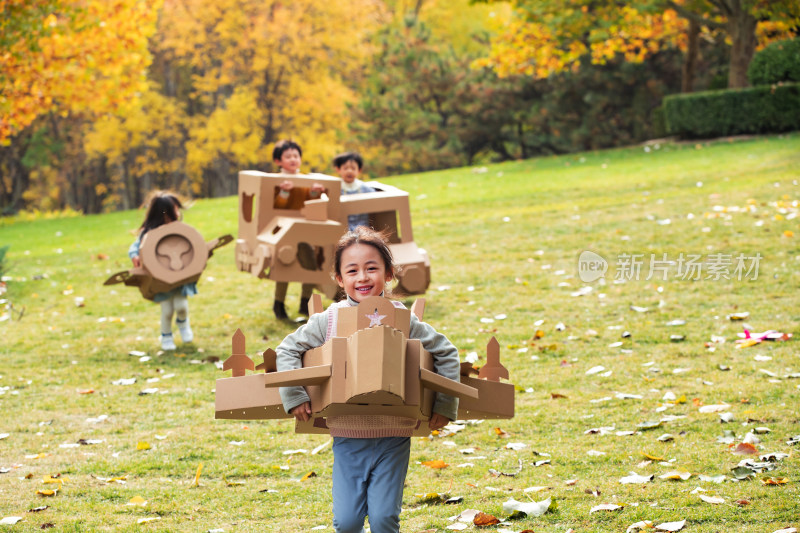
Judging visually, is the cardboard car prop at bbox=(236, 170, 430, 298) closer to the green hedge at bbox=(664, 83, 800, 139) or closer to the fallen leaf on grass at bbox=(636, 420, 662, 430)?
the fallen leaf on grass at bbox=(636, 420, 662, 430)

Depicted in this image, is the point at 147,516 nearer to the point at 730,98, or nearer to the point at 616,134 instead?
the point at 730,98

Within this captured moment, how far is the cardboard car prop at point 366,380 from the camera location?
273cm

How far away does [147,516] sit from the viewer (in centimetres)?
420

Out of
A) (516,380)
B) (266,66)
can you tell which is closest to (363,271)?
(516,380)

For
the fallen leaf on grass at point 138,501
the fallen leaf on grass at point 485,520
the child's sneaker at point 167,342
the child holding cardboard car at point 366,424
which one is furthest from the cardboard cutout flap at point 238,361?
the child's sneaker at point 167,342

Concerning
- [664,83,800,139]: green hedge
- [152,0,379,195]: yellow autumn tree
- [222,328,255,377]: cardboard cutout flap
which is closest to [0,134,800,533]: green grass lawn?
[222,328,255,377]: cardboard cutout flap

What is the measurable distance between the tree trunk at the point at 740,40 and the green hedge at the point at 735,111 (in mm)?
1114

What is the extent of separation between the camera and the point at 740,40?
21.2 m

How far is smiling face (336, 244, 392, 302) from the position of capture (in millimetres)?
3230

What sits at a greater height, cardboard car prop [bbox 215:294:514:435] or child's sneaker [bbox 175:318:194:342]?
cardboard car prop [bbox 215:294:514:435]

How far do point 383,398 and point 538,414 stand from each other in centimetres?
293

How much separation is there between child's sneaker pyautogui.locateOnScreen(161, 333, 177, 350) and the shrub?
16441 mm

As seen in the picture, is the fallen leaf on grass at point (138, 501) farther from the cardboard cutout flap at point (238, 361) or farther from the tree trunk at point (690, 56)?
the tree trunk at point (690, 56)

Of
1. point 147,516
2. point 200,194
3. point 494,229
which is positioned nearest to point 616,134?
point 494,229
